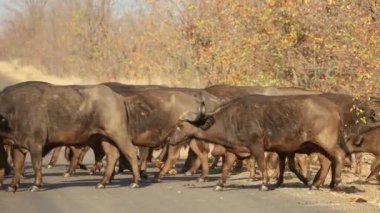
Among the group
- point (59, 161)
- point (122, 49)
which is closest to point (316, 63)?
point (59, 161)

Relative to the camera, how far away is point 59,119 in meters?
16.3

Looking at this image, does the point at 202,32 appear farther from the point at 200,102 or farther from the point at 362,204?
the point at 362,204

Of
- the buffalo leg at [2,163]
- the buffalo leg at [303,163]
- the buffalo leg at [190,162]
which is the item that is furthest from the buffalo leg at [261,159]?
the buffalo leg at [2,163]

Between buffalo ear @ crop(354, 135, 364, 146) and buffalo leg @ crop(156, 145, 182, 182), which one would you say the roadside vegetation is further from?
buffalo leg @ crop(156, 145, 182, 182)

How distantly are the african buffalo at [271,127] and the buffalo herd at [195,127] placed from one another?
0.06 feet

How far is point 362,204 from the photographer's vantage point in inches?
539

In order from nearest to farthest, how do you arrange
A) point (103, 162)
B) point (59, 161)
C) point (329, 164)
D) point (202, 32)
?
1. point (329, 164)
2. point (103, 162)
3. point (59, 161)
4. point (202, 32)

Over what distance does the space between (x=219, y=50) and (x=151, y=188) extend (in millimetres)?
9281

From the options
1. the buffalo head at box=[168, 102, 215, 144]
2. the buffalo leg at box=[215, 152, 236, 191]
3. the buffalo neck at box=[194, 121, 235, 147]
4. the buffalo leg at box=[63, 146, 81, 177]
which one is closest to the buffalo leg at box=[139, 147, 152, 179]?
the buffalo leg at box=[63, 146, 81, 177]

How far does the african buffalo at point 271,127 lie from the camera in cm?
1559

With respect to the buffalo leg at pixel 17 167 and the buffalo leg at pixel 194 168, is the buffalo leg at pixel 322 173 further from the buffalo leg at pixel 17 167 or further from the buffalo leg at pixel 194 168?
the buffalo leg at pixel 17 167

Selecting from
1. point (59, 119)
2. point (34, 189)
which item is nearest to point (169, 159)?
point (59, 119)

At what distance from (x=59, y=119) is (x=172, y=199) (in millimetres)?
3219

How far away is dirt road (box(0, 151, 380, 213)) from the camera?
13.2 metres
